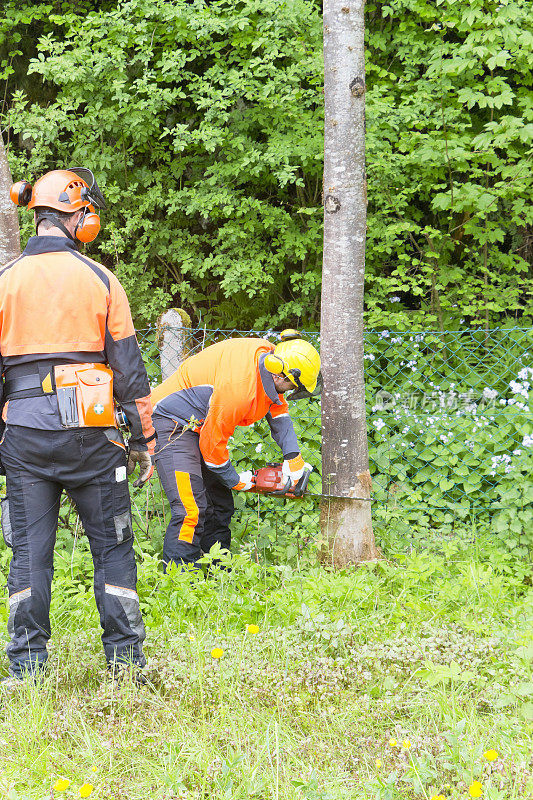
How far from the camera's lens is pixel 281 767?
2.17 metres

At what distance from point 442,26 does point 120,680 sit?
5410mm

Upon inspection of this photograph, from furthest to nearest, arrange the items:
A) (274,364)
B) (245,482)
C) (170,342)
Answer: (170,342) < (245,482) < (274,364)

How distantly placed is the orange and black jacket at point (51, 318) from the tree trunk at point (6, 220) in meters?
1.72

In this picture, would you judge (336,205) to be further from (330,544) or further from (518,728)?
(518,728)

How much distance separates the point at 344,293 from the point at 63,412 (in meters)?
1.91

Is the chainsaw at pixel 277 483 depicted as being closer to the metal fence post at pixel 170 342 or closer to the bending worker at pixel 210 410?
the bending worker at pixel 210 410

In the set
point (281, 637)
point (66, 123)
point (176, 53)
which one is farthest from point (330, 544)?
point (66, 123)

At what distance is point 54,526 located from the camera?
2.70 meters

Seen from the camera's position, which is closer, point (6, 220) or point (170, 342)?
point (6, 220)

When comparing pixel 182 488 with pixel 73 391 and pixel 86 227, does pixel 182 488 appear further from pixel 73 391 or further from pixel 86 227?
pixel 86 227

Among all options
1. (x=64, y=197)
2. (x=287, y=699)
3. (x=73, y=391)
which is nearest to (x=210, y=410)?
(x=73, y=391)

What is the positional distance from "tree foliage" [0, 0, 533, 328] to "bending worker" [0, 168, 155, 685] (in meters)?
2.94

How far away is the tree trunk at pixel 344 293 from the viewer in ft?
12.2

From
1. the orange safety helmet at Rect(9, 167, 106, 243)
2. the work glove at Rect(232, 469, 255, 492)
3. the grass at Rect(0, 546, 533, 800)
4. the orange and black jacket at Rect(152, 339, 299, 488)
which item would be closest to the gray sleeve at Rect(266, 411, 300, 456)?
the orange and black jacket at Rect(152, 339, 299, 488)
